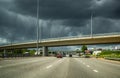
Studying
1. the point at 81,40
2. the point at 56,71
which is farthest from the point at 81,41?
the point at 56,71

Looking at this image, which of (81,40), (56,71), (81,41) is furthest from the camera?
(81,41)

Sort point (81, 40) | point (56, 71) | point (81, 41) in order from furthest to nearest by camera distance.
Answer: point (81, 41), point (81, 40), point (56, 71)

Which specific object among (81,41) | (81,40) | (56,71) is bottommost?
(56,71)

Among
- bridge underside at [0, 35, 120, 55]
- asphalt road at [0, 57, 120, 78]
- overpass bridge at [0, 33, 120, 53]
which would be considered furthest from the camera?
bridge underside at [0, 35, 120, 55]

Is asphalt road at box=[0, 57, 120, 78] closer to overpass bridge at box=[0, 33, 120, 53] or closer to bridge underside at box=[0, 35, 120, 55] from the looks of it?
overpass bridge at box=[0, 33, 120, 53]

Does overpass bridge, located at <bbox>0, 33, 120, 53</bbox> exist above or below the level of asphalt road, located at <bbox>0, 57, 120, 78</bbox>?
above

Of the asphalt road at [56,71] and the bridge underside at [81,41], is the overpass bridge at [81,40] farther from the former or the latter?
the asphalt road at [56,71]

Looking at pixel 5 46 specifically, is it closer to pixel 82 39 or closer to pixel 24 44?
pixel 24 44

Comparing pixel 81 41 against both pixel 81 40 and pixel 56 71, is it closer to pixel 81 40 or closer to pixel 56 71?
pixel 81 40

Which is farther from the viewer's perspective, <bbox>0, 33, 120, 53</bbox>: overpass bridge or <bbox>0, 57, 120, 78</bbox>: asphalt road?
<bbox>0, 33, 120, 53</bbox>: overpass bridge

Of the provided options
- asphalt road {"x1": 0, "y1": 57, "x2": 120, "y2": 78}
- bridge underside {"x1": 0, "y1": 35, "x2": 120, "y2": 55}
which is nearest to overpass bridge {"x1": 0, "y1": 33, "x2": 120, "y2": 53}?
bridge underside {"x1": 0, "y1": 35, "x2": 120, "y2": 55}

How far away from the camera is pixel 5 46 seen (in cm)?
12725

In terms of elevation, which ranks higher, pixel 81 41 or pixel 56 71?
pixel 81 41

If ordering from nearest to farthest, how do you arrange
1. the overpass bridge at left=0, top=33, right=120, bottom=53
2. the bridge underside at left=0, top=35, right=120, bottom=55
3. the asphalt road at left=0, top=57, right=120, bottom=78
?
the asphalt road at left=0, top=57, right=120, bottom=78, the overpass bridge at left=0, top=33, right=120, bottom=53, the bridge underside at left=0, top=35, right=120, bottom=55
